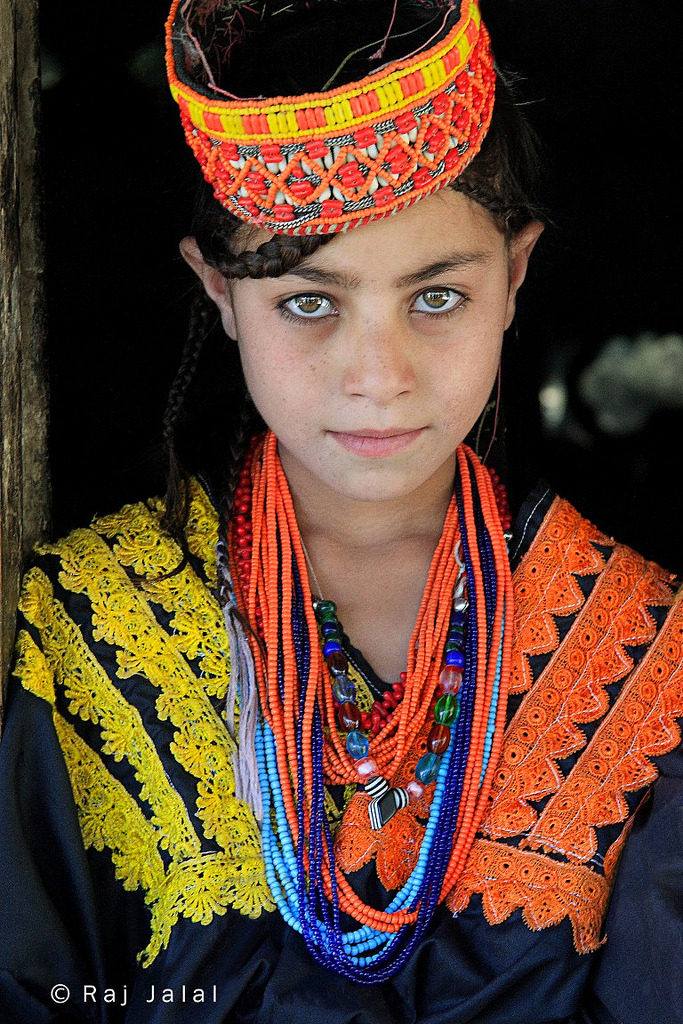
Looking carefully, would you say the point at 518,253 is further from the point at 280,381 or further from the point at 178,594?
the point at 178,594

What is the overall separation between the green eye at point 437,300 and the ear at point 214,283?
0.87 feet

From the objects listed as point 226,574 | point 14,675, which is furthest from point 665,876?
point 14,675

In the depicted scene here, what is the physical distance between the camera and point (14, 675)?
1.58 m

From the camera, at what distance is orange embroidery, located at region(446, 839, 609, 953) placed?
1516 millimetres

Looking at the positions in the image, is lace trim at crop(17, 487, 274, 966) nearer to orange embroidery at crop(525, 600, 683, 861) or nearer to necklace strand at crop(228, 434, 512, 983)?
necklace strand at crop(228, 434, 512, 983)

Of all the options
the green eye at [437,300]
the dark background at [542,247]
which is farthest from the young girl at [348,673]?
the dark background at [542,247]

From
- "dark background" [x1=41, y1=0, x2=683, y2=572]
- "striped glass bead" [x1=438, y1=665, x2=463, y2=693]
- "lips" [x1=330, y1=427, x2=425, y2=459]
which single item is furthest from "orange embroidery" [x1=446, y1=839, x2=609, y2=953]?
"dark background" [x1=41, y1=0, x2=683, y2=572]

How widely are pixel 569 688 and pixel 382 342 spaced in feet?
1.73

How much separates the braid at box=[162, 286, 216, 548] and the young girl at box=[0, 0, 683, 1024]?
1 cm

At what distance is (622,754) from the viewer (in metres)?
1.61

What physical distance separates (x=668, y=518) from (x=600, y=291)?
1.42 feet

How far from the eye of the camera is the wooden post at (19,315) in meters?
1.55

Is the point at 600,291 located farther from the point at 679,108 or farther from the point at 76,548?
the point at 76,548

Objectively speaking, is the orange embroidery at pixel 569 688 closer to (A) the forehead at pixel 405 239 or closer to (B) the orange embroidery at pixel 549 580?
(B) the orange embroidery at pixel 549 580
